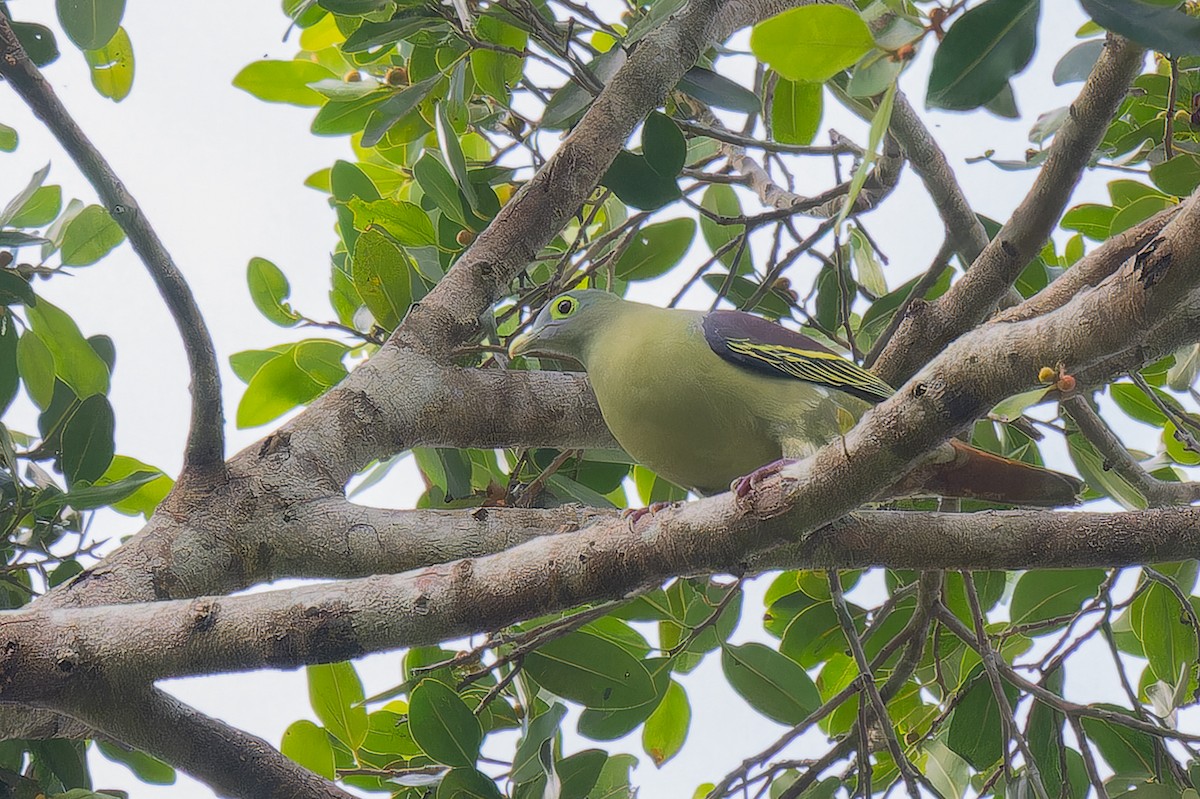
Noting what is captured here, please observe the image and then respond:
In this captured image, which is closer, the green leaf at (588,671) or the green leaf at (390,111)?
the green leaf at (588,671)

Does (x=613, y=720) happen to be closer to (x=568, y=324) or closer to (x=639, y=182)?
(x=568, y=324)

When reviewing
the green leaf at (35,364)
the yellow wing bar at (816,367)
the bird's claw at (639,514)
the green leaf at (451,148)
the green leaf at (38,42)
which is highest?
the green leaf at (38,42)

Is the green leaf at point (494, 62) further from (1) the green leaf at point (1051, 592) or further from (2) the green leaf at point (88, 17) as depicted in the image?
(1) the green leaf at point (1051, 592)

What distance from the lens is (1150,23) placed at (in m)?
1.24

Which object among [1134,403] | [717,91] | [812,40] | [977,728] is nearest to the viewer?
[812,40]

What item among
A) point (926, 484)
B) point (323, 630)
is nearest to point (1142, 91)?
point (926, 484)

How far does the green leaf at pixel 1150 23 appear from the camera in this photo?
1225 millimetres

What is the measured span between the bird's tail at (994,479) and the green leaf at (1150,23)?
97 centimetres

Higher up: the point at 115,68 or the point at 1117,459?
the point at 115,68

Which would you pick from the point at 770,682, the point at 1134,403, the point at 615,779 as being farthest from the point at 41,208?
the point at 1134,403

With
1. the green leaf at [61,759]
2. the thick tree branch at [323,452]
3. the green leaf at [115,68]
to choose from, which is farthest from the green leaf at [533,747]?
the green leaf at [115,68]

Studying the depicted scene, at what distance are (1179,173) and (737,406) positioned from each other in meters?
1.27

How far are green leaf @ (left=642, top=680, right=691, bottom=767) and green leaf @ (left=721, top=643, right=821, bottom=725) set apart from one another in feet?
1.10

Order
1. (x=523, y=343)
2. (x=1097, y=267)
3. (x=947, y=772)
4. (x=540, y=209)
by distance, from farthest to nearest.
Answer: (x=947, y=772) < (x=523, y=343) < (x=540, y=209) < (x=1097, y=267)
